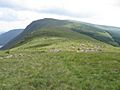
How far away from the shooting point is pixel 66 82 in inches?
1476

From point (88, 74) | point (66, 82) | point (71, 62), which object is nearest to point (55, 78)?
point (66, 82)

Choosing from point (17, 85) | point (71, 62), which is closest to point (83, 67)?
point (71, 62)

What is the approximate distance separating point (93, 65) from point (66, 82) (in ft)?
36.1

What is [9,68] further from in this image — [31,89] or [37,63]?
[31,89]

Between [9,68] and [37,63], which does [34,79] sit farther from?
[37,63]

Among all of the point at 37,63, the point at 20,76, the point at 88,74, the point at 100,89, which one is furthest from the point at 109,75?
the point at 37,63

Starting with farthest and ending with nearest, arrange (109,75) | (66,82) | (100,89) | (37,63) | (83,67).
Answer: (37,63) < (83,67) < (109,75) < (66,82) < (100,89)

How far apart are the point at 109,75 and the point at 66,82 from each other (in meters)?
6.13

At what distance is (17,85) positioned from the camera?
36.8 m

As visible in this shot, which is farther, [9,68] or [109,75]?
[9,68]

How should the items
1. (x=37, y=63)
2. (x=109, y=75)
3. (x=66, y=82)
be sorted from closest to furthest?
1. (x=66, y=82)
2. (x=109, y=75)
3. (x=37, y=63)

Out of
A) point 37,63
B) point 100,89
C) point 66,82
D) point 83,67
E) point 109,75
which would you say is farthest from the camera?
point 37,63

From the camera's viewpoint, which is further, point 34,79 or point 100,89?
point 34,79

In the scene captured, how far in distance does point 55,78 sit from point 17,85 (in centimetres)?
504
